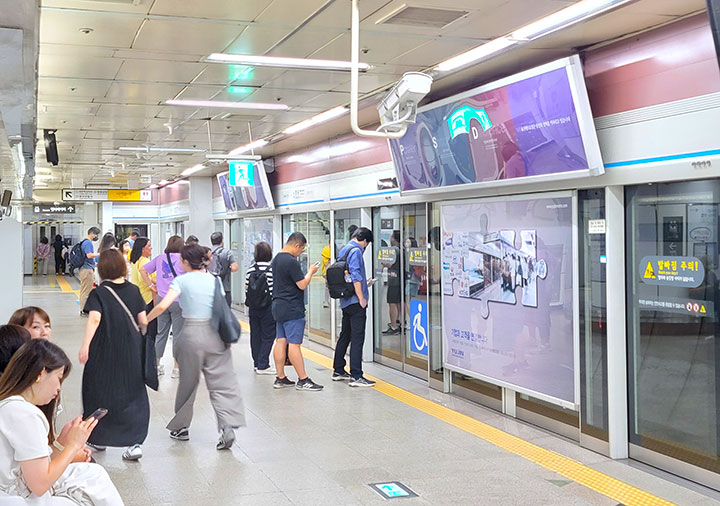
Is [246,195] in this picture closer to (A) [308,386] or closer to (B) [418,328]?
(B) [418,328]

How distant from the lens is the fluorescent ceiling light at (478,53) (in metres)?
5.30

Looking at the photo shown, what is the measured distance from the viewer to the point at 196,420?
20.5 feet

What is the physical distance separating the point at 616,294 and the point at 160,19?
134 inches

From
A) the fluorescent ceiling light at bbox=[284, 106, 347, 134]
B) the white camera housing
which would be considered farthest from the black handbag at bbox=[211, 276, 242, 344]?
the fluorescent ceiling light at bbox=[284, 106, 347, 134]

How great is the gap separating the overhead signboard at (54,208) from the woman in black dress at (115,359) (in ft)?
73.5

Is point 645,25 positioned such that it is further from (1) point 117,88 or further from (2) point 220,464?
(1) point 117,88

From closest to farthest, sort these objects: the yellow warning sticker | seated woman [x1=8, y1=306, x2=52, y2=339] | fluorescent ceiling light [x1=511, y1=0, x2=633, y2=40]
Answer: seated woman [x1=8, y1=306, x2=52, y2=339], fluorescent ceiling light [x1=511, y1=0, x2=633, y2=40], the yellow warning sticker

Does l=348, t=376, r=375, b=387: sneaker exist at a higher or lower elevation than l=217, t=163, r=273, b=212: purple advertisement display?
lower

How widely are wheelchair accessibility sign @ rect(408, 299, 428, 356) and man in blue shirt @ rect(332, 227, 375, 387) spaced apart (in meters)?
0.73

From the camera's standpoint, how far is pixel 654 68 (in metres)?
4.74

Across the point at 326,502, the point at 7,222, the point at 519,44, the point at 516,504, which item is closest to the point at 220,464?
the point at 326,502

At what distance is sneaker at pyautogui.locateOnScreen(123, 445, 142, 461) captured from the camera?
16.5 ft

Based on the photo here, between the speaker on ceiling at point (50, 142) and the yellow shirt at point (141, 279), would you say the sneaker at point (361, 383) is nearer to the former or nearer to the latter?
the yellow shirt at point (141, 279)

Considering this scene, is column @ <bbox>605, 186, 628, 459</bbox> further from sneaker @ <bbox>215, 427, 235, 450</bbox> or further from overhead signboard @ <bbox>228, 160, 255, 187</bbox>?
overhead signboard @ <bbox>228, 160, 255, 187</bbox>
